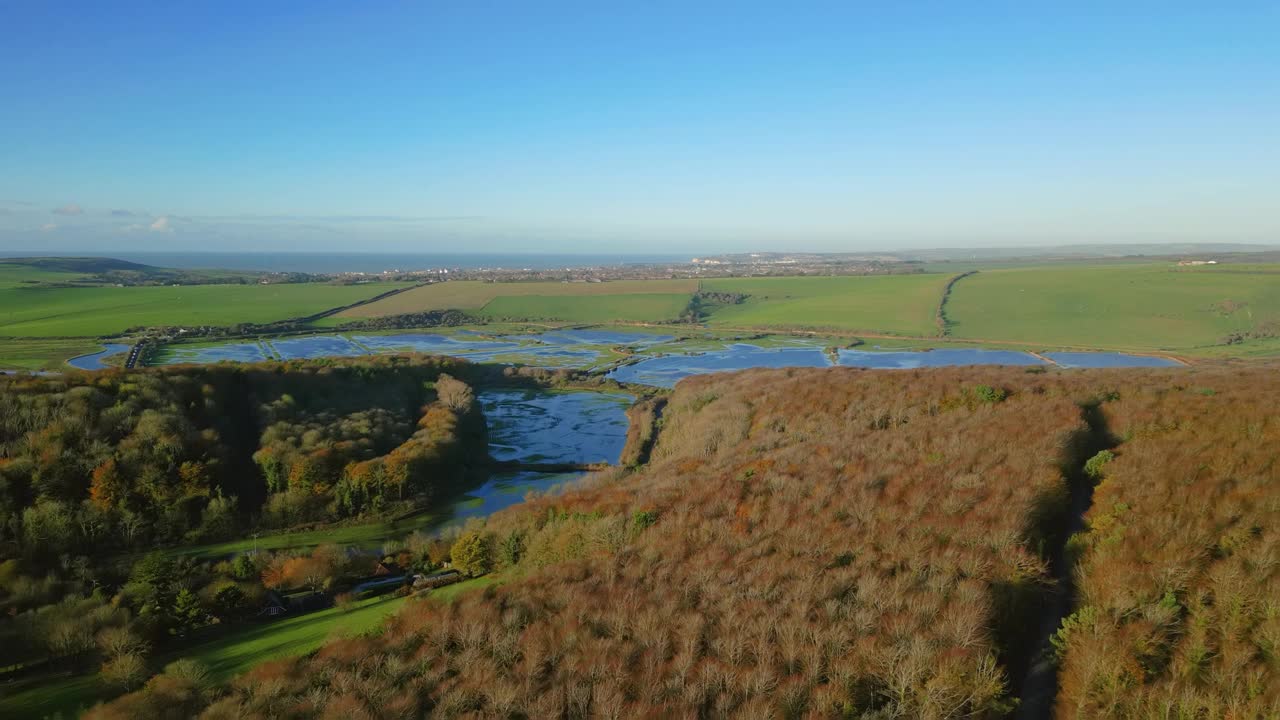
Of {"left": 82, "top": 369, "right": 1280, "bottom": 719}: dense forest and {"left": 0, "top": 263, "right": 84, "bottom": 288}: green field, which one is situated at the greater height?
{"left": 0, "top": 263, "right": 84, "bottom": 288}: green field

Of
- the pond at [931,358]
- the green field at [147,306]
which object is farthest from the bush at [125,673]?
the green field at [147,306]

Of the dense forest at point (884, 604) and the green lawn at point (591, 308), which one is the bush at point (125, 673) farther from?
the green lawn at point (591, 308)

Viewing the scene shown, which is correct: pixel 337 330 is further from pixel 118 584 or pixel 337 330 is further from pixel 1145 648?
pixel 1145 648

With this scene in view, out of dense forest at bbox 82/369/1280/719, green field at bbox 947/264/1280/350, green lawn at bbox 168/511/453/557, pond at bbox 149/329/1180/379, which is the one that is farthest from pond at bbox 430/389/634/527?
green field at bbox 947/264/1280/350

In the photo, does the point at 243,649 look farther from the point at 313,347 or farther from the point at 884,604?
the point at 313,347

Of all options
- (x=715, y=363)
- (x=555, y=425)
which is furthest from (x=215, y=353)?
(x=715, y=363)

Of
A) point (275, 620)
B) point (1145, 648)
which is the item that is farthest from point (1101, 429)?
point (275, 620)

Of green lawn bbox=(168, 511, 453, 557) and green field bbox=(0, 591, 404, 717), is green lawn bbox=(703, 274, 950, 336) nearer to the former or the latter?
green lawn bbox=(168, 511, 453, 557)
